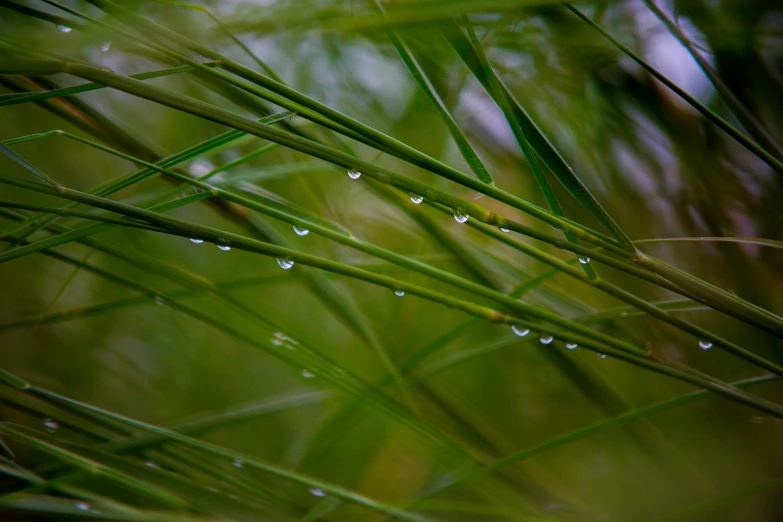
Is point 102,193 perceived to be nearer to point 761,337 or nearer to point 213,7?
point 213,7

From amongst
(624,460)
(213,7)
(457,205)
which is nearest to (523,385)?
(624,460)

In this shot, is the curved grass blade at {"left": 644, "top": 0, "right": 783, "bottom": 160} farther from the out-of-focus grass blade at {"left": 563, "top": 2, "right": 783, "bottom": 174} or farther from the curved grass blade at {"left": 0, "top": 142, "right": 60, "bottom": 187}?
the curved grass blade at {"left": 0, "top": 142, "right": 60, "bottom": 187}

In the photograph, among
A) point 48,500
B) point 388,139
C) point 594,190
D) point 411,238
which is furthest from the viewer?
point 411,238

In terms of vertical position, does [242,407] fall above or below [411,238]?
below

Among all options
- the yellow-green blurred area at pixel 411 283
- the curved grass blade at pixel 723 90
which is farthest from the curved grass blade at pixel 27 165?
the curved grass blade at pixel 723 90

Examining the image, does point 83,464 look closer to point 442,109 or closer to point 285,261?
point 285,261

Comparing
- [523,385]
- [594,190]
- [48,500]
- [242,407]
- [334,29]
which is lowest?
[48,500]

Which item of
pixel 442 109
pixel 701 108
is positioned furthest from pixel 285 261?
pixel 701 108

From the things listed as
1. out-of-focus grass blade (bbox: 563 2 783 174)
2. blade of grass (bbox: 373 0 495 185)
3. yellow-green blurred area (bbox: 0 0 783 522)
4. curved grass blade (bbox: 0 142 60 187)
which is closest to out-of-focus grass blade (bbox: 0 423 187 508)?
yellow-green blurred area (bbox: 0 0 783 522)

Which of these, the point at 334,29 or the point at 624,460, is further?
the point at 624,460
